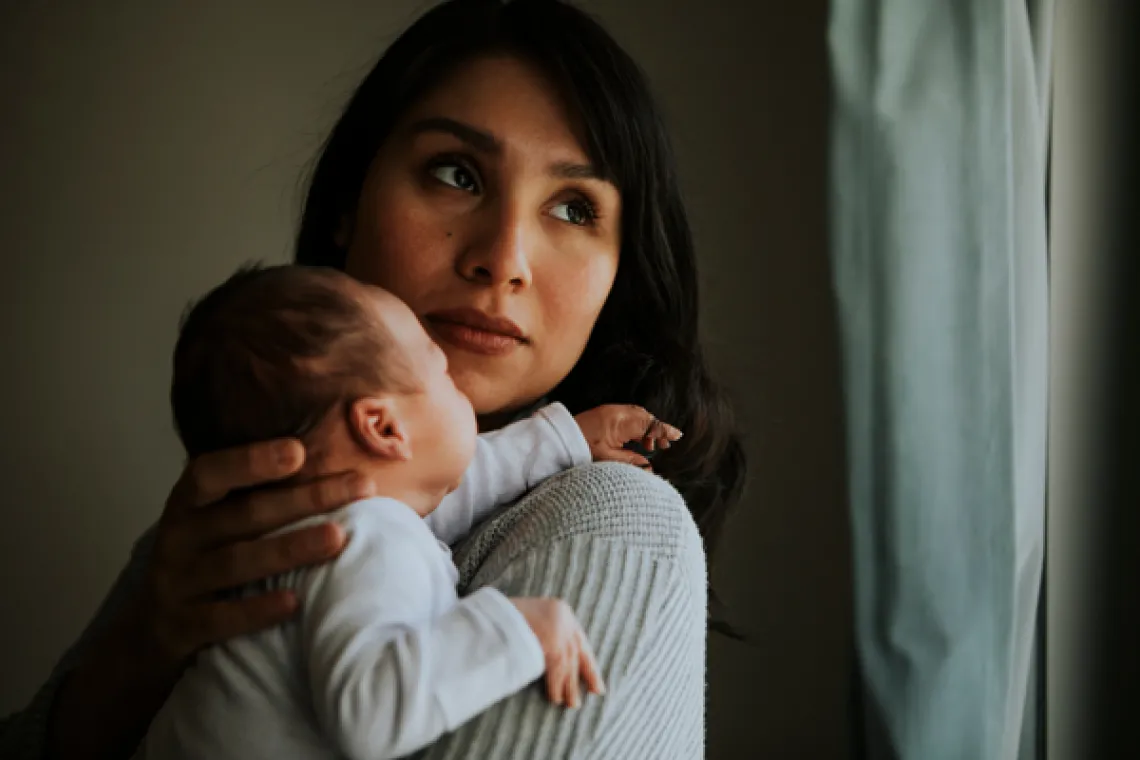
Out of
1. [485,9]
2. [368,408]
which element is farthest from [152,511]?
[368,408]

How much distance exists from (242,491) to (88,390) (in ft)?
5.20

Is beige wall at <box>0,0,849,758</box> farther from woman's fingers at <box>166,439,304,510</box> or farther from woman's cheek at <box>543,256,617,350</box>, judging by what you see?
woman's fingers at <box>166,439,304,510</box>

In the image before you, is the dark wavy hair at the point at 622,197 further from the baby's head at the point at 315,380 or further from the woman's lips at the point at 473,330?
the baby's head at the point at 315,380

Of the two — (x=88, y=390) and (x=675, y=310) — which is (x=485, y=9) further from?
(x=88, y=390)

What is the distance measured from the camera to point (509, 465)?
996 mm

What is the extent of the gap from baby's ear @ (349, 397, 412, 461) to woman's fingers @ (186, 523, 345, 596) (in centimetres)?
9

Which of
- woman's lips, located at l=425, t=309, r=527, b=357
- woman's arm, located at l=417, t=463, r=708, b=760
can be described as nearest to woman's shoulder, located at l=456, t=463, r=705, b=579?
woman's arm, located at l=417, t=463, r=708, b=760

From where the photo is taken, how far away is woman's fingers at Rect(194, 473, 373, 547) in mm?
696

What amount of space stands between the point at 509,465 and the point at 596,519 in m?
0.28

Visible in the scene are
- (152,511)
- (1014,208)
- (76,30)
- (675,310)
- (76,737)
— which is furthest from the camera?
(152,511)

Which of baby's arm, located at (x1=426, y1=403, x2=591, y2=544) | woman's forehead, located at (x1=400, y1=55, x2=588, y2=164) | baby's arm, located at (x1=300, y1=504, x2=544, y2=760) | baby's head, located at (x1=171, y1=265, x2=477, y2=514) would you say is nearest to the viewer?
baby's arm, located at (x1=300, y1=504, x2=544, y2=760)

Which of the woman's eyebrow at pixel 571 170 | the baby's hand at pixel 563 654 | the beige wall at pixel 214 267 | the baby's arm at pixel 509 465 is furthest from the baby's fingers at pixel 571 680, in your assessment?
the beige wall at pixel 214 267

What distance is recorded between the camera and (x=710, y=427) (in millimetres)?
1365

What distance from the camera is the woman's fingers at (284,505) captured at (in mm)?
696
